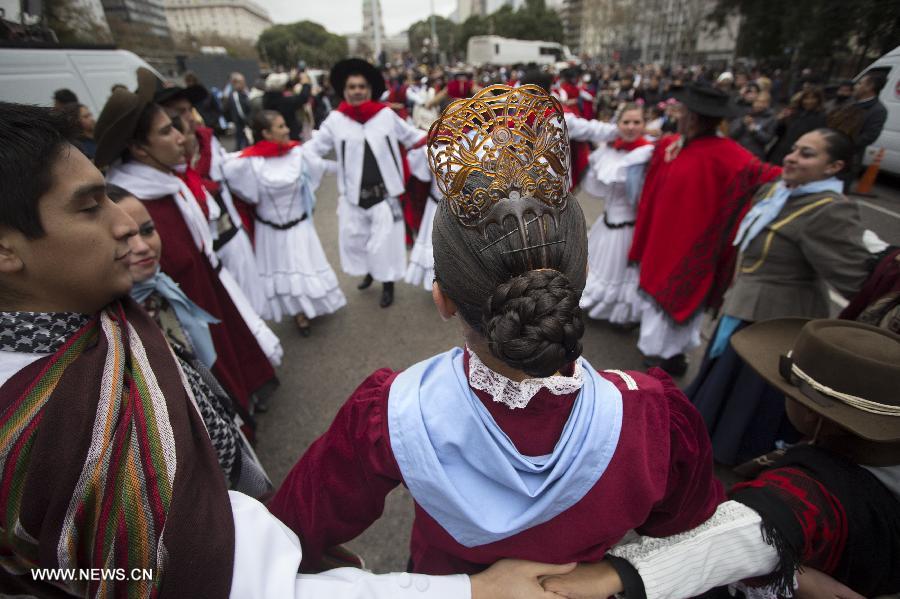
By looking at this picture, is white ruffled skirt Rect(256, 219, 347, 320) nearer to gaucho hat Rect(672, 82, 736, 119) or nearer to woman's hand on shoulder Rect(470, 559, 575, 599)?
gaucho hat Rect(672, 82, 736, 119)

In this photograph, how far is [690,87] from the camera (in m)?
2.74

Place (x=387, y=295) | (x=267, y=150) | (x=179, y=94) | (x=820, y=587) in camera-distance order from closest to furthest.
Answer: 1. (x=820, y=587)
2. (x=179, y=94)
3. (x=267, y=150)
4. (x=387, y=295)

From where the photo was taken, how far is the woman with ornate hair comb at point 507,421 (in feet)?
2.69

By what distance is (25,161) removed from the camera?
93 cm

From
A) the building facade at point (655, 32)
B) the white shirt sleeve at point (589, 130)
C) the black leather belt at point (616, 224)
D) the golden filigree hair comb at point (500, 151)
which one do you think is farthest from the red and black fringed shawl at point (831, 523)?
the building facade at point (655, 32)

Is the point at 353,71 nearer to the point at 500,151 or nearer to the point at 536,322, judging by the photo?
the point at 500,151

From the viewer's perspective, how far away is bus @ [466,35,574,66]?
3741 centimetres

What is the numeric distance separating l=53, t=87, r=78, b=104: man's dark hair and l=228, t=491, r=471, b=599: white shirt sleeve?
533 centimetres

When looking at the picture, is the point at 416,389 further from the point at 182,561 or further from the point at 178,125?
the point at 178,125

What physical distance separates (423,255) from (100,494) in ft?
12.5

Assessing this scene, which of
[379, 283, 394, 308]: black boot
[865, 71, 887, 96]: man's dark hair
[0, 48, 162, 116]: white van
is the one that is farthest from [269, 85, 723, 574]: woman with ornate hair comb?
[0, 48, 162, 116]: white van

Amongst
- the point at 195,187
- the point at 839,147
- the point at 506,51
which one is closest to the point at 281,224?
the point at 195,187

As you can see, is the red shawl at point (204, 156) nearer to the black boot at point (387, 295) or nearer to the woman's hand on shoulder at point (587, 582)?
the black boot at point (387, 295)

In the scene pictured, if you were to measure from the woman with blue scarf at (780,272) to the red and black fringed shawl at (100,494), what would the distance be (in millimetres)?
2676
